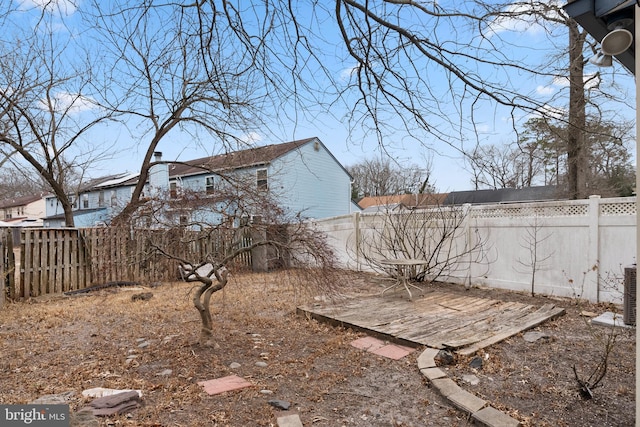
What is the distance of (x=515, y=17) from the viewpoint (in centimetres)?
218

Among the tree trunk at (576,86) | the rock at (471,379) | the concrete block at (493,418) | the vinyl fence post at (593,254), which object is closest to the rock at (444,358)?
the rock at (471,379)

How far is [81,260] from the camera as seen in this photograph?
725 centimetres

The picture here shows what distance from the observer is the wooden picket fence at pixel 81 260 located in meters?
→ 6.24

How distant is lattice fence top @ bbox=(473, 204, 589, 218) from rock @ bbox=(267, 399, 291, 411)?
5.23 meters

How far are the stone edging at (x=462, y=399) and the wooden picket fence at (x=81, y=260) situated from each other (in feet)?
9.43

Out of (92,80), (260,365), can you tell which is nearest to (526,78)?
(260,365)

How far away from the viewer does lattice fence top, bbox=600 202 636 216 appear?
16.3ft

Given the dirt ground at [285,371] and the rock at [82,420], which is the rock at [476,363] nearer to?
the dirt ground at [285,371]

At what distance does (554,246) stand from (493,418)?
4.41m

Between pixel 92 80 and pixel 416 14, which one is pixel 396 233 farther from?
pixel 92 80

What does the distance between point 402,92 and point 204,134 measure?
152 inches

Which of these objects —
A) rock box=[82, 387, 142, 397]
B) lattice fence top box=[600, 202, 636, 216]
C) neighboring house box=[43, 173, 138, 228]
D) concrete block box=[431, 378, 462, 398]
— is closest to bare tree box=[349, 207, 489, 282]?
lattice fence top box=[600, 202, 636, 216]

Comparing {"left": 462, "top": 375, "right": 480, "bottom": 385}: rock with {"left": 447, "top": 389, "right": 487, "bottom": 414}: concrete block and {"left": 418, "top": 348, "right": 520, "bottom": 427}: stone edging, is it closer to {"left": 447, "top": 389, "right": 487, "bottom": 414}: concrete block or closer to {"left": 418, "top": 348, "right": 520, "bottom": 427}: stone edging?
{"left": 418, "top": 348, "right": 520, "bottom": 427}: stone edging

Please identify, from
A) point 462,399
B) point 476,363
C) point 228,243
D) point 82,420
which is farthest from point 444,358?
point 228,243
